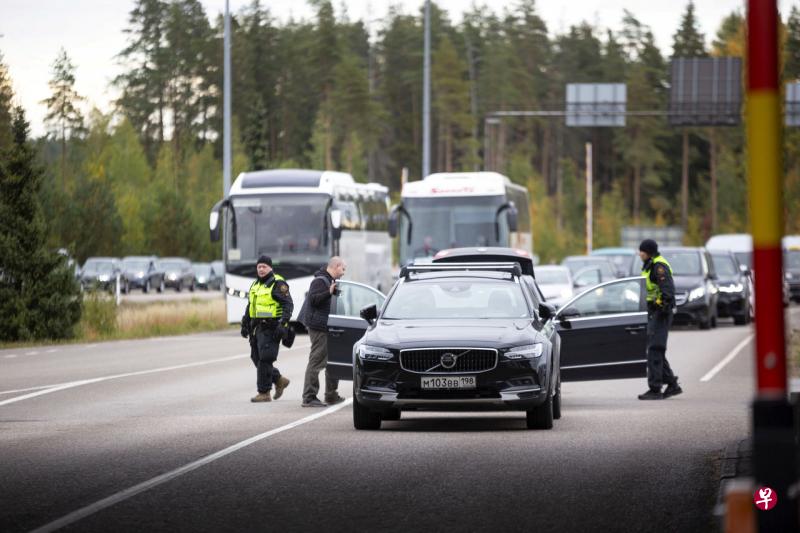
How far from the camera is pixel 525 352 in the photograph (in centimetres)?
1592

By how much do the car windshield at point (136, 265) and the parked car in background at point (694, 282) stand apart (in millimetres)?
44478

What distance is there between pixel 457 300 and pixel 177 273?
67751 mm

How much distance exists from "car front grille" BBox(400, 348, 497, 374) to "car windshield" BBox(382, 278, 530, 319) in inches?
46.7

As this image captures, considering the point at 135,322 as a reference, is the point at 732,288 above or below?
above

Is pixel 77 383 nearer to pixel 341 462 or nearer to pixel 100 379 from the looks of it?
pixel 100 379

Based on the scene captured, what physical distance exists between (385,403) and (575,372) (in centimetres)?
474

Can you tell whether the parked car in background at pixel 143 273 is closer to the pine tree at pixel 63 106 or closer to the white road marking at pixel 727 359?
the pine tree at pixel 63 106

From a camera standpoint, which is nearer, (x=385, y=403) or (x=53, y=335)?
(x=385, y=403)

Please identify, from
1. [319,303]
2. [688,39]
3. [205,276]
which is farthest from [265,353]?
[688,39]

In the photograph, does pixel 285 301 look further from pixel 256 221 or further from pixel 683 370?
pixel 256 221

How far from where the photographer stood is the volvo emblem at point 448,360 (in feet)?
51.9

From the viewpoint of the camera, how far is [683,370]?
26516 mm

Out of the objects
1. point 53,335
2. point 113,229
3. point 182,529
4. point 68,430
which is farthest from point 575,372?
point 113,229

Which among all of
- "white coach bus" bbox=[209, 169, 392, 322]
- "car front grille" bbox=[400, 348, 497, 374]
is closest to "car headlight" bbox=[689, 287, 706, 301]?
"white coach bus" bbox=[209, 169, 392, 322]
